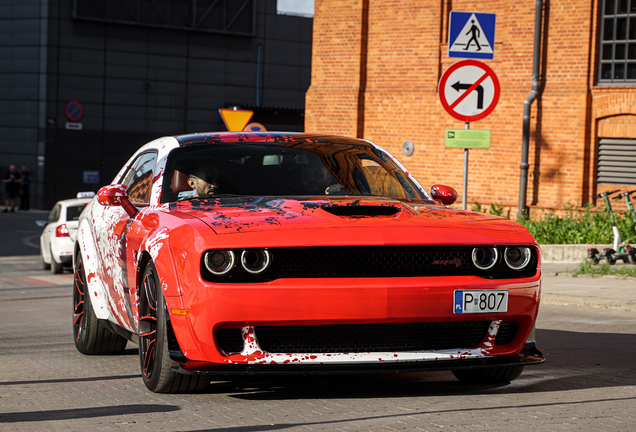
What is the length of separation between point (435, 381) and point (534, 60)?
51.4 feet

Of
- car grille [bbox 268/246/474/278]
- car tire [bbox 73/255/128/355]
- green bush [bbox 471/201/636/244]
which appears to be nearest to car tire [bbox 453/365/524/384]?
car grille [bbox 268/246/474/278]

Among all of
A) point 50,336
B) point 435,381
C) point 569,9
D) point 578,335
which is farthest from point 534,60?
point 435,381

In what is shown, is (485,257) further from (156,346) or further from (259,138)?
(259,138)

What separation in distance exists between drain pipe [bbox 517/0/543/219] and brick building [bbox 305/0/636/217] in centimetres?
23

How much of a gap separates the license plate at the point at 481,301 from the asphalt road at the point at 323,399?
510 mm

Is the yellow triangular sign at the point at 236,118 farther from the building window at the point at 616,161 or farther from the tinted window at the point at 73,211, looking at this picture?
the building window at the point at 616,161

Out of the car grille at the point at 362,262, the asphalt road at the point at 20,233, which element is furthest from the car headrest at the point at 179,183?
the asphalt road at the point at 20,233

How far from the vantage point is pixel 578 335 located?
8.57m

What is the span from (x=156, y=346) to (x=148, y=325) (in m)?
0.24

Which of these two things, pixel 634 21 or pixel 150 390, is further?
pixel 634 21

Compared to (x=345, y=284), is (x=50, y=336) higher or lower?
lower

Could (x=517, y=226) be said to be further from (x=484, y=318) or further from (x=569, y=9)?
(x=569, y=9)

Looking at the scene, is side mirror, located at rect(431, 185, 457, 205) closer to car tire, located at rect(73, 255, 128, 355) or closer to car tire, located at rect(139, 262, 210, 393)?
car tire, located at rect(139, 262, 210, 393)

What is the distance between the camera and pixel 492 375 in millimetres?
5781
